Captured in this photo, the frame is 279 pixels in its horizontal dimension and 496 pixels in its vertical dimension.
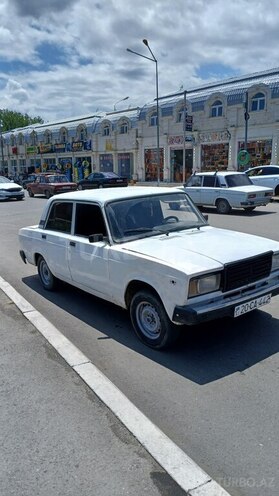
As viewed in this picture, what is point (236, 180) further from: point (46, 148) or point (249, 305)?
point (46, 148)

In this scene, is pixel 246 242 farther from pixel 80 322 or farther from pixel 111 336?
pixel 80 322

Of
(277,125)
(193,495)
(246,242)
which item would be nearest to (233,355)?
(246,242)

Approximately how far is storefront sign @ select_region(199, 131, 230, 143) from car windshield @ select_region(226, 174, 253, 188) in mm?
15468

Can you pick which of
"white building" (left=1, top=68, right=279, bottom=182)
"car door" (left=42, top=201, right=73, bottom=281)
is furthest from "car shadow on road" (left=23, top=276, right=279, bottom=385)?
"white building" (left=1, top=68, right=279, bottom=182)

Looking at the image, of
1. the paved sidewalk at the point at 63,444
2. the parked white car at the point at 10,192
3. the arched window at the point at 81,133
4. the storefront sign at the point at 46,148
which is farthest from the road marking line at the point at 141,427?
the storefront sign at the point at 46,148

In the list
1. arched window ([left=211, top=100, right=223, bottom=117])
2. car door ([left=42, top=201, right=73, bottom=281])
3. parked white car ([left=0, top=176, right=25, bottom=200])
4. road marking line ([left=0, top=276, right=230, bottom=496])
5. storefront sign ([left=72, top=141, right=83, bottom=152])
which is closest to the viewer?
road marking line ([left=0, top=276, right=230, bottom=496])

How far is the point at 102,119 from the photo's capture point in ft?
132

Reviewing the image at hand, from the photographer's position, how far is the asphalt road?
2486mm

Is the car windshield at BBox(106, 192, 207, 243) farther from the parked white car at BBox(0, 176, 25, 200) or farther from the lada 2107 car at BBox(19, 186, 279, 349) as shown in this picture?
the parked white car at BBox(0, 176, 25, 200)

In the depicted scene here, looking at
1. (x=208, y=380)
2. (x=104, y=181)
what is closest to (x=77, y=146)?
(x=104, y=181)

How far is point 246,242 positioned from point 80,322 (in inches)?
87.0

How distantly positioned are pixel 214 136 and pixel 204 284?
92.2ft

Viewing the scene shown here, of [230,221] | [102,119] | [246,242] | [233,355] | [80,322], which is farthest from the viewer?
[102,119]

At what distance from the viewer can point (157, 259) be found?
370 cm
